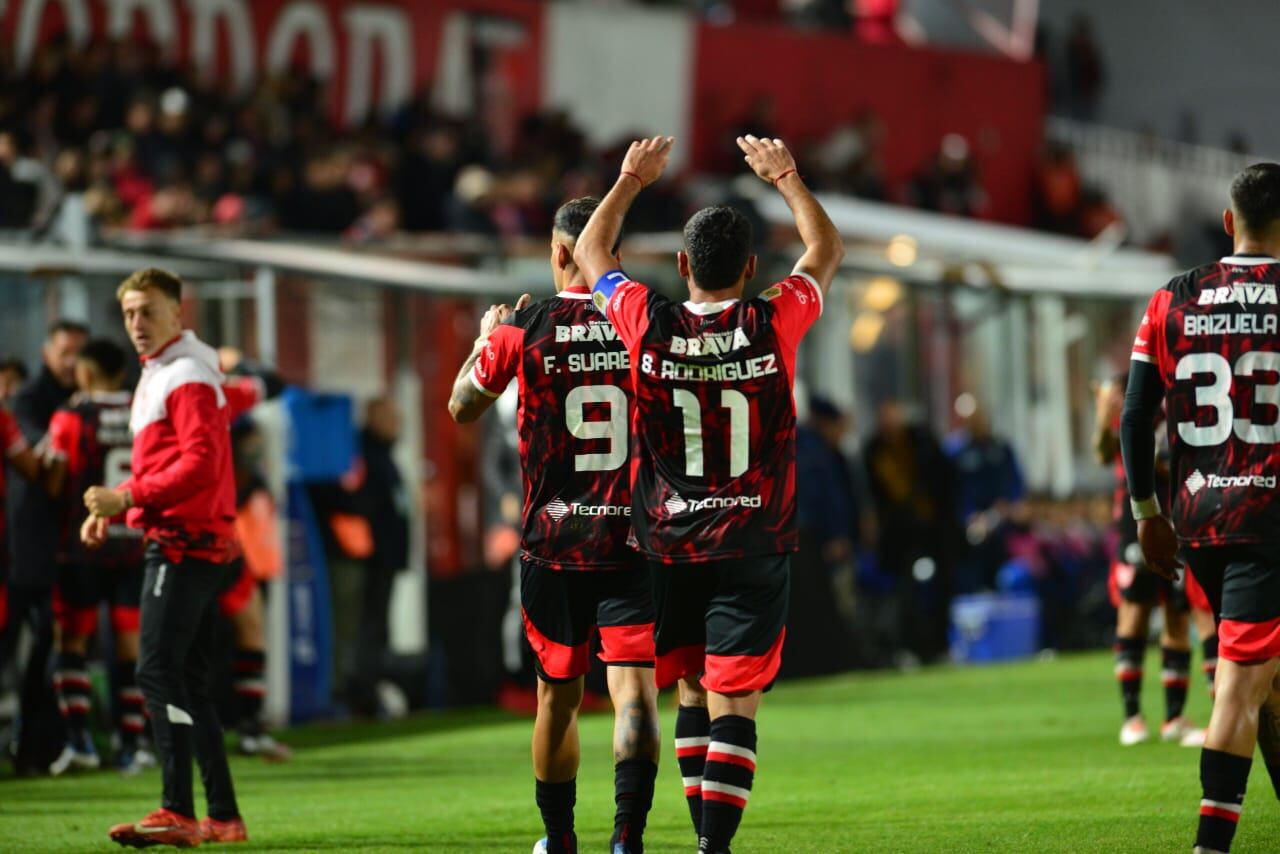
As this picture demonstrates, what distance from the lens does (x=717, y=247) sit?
6.52 metres

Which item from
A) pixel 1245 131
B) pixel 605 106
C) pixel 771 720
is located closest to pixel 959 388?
pixel 605 106


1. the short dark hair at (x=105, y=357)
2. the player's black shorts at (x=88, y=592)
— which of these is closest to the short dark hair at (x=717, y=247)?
the short dark hair at (x=105, y=357)

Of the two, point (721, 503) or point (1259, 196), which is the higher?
point (1259, 196)

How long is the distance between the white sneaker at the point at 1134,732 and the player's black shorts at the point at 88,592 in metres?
5.26

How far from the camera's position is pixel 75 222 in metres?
13.2

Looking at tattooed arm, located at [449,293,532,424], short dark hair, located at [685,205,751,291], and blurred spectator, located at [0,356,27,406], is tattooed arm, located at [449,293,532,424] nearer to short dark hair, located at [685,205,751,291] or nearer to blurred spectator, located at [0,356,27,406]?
short dark hair, located at [685,205,751,291]

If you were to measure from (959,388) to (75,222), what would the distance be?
10.5 metres

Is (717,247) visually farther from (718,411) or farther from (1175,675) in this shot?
(1175,675)

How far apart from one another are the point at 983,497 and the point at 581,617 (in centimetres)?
1274

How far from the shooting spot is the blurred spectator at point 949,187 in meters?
26.1

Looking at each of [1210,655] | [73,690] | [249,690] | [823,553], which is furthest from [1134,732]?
[823,553]

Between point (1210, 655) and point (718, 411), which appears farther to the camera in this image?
point (1210, 655)

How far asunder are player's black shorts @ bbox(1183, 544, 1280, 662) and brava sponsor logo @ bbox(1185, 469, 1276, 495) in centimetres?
18

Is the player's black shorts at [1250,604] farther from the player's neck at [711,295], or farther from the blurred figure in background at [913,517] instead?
the blurred figure in background at [913,517]
